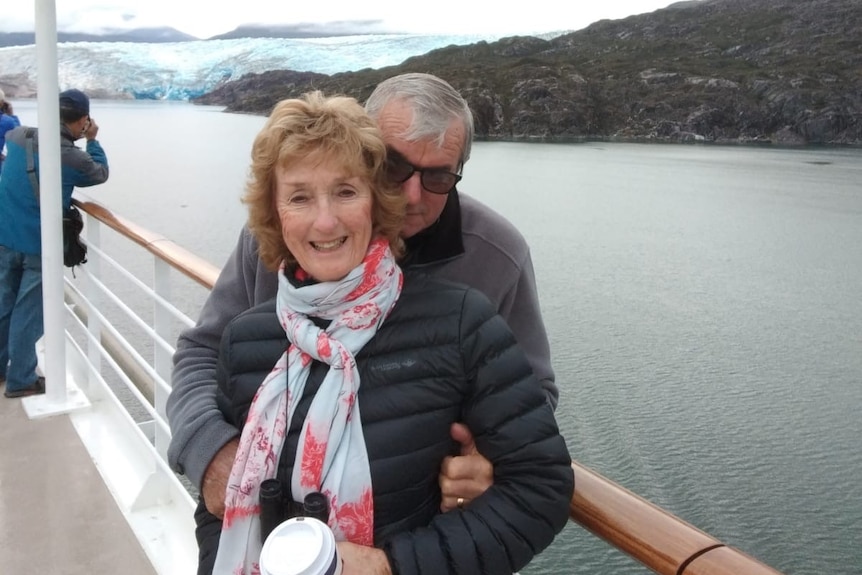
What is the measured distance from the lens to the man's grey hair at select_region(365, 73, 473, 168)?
32.2 inches

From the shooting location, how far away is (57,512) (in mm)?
1644

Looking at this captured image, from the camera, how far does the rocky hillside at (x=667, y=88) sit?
99.6 feet

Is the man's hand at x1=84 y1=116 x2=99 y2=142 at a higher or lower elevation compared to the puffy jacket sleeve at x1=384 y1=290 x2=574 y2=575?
higher

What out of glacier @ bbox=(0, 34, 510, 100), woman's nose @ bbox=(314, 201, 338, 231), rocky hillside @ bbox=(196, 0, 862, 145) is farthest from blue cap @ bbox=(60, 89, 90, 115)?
glacier @ bbox=(0, 34, 510, 100)

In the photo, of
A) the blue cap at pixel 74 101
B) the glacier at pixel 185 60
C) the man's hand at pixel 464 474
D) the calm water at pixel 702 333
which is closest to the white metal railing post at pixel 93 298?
the blue cap at pixel 74 101

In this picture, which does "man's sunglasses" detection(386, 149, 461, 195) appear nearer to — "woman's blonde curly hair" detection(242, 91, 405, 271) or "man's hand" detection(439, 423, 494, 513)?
"woman's blonde curly hair" detection(242, 91, 405, 271)

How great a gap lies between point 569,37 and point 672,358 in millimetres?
44303

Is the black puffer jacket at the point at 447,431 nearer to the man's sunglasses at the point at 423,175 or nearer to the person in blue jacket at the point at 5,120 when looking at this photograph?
the man's sunglasses at the point at 423,175

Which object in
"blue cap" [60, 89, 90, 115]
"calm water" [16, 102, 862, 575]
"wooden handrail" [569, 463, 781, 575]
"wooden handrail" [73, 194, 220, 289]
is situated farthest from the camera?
"calm water" [16, 102, 862, 575]

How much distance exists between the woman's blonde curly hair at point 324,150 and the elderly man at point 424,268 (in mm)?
45

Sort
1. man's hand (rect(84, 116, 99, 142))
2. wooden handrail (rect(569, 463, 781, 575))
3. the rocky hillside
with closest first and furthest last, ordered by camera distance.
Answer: wooden handrail (rect(569, 463, 781, 575))
man's hand (rect(84, 116, 99, 142))
the rocky hillside

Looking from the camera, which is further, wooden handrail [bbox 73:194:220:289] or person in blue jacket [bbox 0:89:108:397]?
person in blue jacket [bbox 0:89:108:397]

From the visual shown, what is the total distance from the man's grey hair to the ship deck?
3.54 feet

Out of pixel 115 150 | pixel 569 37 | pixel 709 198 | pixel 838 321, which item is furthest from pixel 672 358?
pixel 569 37
